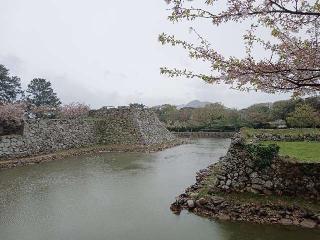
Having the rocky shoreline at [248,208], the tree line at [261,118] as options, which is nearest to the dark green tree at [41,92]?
the tree line at [261,118]

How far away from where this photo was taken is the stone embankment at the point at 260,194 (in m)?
8.48

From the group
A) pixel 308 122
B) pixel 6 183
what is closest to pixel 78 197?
pixel 6 183

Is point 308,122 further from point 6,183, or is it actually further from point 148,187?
point 6,183

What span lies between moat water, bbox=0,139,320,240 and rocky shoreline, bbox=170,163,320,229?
283mm

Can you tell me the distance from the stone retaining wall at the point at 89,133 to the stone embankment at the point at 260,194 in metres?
13.0

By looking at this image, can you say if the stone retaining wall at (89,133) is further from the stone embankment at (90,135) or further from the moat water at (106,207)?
the moat water at (106,207)

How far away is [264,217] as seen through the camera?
8.52m

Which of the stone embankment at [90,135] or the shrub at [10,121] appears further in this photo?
the shrub at [10,121]

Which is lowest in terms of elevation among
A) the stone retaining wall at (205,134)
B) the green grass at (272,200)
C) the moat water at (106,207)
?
the moat water at (106,207)

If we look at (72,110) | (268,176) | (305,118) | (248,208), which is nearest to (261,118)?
(305,118)

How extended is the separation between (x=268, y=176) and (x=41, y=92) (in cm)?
3227

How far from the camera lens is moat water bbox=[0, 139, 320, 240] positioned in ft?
26.3

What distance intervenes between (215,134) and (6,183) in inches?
1053

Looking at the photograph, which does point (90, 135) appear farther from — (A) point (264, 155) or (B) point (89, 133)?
(A) point (264, 155)
